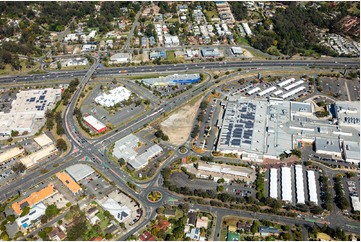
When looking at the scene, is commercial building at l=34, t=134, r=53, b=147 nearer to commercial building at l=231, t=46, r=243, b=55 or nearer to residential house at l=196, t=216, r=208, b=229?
residential house at l=196, t=216, r=208, b=229

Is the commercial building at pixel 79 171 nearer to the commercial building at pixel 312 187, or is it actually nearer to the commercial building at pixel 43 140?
the commercial building at pixel 43 140

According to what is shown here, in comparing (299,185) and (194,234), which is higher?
(299,185)

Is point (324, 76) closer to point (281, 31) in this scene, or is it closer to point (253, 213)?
point (281, 31)

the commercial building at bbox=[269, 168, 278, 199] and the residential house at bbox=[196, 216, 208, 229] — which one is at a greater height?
the commercial building at bbox=[269, 168, 278, 199]

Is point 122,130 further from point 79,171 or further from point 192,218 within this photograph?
point 192,218

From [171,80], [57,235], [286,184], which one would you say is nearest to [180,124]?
[171,80]

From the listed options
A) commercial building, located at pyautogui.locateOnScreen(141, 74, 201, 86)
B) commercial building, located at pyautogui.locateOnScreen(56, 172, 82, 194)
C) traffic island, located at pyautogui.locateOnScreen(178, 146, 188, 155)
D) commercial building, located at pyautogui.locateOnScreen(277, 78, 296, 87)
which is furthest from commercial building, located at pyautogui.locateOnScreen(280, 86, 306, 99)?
commercial building, located at pyautogui.locateOnScreen(56, 172, 82, 194)
